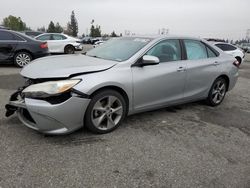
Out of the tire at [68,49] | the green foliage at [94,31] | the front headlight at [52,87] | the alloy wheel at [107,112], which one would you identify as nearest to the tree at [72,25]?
the green foliage at [94,31]

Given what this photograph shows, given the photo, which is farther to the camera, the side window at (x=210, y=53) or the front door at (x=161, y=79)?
the side window at (x=210, y=53)

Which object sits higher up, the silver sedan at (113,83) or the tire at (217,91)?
the silver sedan at (113,83)

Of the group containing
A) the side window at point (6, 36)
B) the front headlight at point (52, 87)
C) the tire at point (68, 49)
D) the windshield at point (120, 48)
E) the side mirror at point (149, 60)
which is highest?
the side window at point (6, 36)

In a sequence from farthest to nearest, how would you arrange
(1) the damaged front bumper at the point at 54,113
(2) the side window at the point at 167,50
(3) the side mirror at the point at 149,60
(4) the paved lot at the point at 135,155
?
1. (2) the side window at the point at 167,50
2. (3) the side mirror at the point at 149,60
3. (1) the damaged front bumper at the point at 54,113
4. (4) the paved lot at the point at 135,155

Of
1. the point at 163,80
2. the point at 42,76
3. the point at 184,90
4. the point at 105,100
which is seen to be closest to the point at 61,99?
the point at 42,76

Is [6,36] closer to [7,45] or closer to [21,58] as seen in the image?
[7,45]

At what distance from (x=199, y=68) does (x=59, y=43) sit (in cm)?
1105

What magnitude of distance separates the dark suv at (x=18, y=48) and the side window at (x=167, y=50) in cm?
607

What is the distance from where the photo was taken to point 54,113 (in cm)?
301

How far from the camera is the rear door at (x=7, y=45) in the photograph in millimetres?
8469

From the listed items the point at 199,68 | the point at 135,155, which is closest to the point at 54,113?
the point at 135,155

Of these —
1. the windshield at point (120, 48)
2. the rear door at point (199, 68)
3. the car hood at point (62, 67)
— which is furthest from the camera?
the rear door at point (199, 68)

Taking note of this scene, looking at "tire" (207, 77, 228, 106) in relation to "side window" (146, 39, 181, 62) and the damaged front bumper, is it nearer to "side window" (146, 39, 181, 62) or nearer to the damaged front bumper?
"side window" (146, 39, 181, 62)

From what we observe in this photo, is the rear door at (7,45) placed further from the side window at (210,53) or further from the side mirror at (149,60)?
the side window at (210,53)
